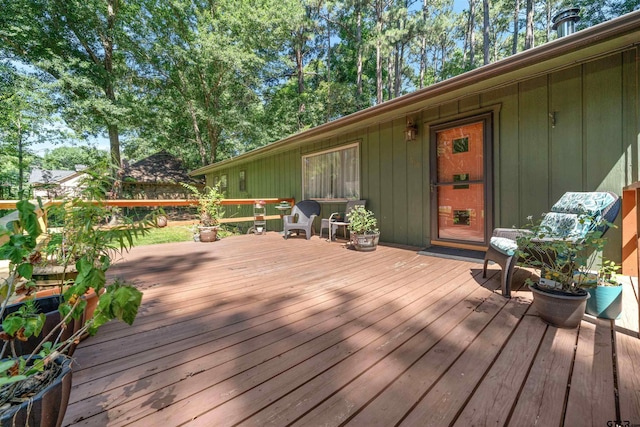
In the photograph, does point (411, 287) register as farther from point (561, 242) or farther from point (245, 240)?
point (245, 240)

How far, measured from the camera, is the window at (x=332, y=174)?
5469 mm

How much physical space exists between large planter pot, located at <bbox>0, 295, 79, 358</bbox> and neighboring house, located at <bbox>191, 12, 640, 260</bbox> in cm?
374

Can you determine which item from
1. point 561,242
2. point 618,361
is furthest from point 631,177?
point 618,361

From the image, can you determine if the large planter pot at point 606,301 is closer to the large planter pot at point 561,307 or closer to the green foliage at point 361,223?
the large planter pot at point 561,307

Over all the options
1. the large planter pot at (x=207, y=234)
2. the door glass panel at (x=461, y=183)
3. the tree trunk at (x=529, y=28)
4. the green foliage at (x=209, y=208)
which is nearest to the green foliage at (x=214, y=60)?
the tree trunk at (x=529, y=28)

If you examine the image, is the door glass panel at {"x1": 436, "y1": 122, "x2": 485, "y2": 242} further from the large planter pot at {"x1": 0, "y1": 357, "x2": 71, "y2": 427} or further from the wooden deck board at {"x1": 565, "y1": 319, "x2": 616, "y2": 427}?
the large planter pot at {"x1": 0, "y1": 357, "x2": 71, "y2": 427}

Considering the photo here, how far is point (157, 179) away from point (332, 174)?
14.0 metres

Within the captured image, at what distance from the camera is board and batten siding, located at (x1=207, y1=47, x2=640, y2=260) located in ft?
Answer: 8.71

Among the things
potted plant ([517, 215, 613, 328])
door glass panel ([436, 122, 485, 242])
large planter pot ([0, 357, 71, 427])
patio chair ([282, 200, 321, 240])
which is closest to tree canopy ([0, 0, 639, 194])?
patio chair ([282, 200, 321, 240])

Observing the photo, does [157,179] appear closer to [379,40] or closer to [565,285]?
[379,40]

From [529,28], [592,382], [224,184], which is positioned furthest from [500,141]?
[529,28]

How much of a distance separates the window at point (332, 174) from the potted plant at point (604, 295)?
3.76 meters

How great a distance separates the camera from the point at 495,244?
2.49 m

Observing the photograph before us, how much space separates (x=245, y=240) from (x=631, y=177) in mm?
5385
